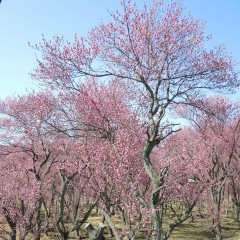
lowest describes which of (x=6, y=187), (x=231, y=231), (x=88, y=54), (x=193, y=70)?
(x=231, y=231)

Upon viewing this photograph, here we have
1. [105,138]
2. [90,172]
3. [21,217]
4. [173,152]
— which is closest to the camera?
[105,138]

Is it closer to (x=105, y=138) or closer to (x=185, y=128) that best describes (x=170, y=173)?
(x=105, y=138)

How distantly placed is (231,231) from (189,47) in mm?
21940

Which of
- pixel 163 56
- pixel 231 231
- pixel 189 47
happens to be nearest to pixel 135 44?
pixel 163 56

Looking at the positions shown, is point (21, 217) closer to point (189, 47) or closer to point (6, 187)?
point (6, 187)

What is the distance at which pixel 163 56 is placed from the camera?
34.5 ft

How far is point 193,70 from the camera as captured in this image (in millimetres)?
10742

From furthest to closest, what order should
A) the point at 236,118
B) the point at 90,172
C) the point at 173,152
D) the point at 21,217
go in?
the point at 236,118, the point at 173,152, the point at 21,217, the point at 90,172

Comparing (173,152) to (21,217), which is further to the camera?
(173,152)

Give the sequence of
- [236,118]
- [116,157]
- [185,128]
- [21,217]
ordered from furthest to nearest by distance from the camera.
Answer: [185,128] < [236,118] < [21,217] < [116,157]

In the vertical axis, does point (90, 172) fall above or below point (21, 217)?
above

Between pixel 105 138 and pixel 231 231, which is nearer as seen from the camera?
pixel 105 138

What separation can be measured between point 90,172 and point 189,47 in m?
5.83

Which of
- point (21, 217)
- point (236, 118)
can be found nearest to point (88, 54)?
point (21, 217)
